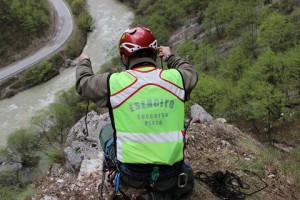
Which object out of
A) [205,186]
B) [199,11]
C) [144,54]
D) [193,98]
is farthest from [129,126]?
[199,11]

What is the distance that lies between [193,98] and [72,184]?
32.1m

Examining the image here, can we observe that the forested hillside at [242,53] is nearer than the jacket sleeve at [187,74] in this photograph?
No

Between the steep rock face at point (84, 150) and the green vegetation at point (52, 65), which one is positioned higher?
the steep rock face at point (84, 150)

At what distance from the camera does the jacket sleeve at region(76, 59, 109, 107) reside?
488 cm

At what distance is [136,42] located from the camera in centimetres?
500

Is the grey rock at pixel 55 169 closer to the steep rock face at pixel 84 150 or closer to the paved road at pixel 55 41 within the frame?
the steep rock face at pixel 84 150

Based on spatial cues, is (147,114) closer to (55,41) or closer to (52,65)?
(52,65)

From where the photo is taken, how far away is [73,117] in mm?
44125

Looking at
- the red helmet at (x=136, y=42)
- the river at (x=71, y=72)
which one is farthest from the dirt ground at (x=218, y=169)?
the river at (x=71, y=72)

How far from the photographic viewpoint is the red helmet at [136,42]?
5.00 metres

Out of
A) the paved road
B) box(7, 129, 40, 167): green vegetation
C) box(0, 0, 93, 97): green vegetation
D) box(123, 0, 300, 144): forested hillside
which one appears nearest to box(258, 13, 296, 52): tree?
box(123, 0, 300, 144): forested hillside

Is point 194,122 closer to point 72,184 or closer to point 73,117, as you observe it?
point 72,184

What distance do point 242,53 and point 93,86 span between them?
46.8 metres

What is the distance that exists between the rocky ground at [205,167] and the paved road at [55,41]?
5144 cm
